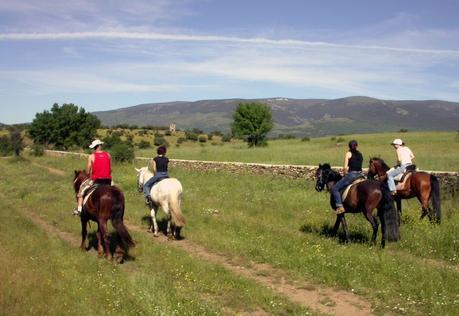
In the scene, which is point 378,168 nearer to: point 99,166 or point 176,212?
point 176,212

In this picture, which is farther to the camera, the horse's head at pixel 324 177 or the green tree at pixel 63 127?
the green tree at pixel 63 127

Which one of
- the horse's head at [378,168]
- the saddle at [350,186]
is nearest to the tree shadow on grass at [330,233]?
the saddle at [350,186]

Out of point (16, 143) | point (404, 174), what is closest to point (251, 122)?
point (16, 143)

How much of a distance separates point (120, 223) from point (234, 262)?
113 inches

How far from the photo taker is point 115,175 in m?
30.8

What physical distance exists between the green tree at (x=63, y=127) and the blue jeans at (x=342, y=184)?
191 feet

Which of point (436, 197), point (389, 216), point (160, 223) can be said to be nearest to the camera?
point (389, 216)

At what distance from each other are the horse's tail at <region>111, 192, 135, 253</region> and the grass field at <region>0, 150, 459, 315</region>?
530 mm

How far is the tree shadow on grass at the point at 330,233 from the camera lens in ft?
41.2

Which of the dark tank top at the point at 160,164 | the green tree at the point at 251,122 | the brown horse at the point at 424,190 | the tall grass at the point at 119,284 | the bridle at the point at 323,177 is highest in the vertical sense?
the green tree at the point at 251,122

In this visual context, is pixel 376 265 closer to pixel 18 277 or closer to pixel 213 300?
pixel 213 300

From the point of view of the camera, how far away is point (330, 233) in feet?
44.0

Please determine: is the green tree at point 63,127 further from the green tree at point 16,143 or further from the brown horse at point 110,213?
the brown horse at point 110,213

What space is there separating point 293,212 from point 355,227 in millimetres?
3067
